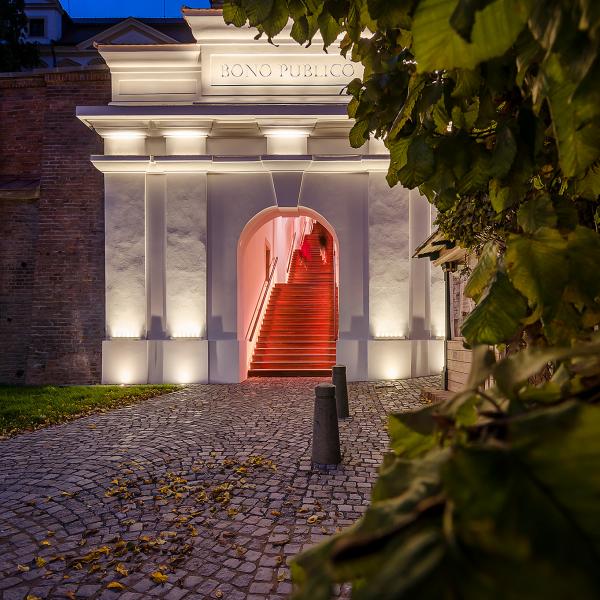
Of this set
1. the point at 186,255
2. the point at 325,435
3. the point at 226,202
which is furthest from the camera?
the point at 226,202

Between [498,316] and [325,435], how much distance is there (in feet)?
14.1

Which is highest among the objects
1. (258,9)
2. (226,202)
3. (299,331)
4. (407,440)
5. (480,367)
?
(226,202)

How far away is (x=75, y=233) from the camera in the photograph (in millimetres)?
11492

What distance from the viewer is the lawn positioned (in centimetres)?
732

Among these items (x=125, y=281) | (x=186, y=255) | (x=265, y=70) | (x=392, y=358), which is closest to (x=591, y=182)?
(x=392, y=358)

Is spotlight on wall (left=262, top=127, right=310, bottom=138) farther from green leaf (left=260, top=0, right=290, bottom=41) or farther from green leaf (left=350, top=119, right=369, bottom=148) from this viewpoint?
green leaf (left=260, top=0, right=290, bottom=41)

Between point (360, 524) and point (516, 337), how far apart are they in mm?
889

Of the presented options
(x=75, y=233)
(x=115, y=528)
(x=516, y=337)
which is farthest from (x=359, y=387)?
(x=516, y=337)

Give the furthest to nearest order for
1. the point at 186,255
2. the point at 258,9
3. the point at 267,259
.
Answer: the point at 267,259
the point at 186,255
the point at 258,9

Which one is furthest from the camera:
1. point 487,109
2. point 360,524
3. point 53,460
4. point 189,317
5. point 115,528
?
point 189,317

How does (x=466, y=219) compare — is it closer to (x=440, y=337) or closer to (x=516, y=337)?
(x=516, y=337)

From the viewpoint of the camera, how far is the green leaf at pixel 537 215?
3.20ft

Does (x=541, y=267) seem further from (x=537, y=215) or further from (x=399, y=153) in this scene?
(x=399, y=153)

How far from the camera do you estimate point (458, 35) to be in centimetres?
59
